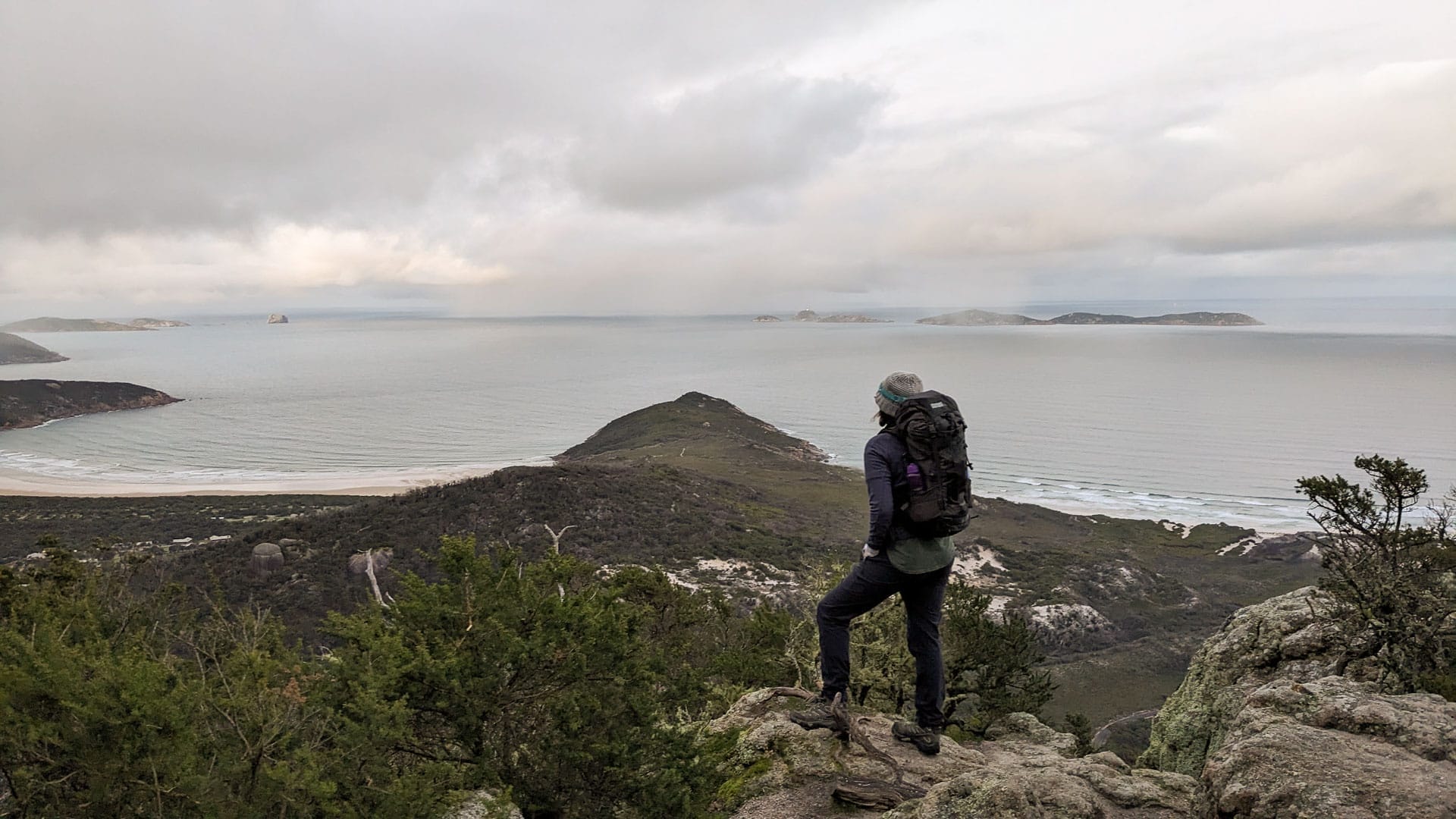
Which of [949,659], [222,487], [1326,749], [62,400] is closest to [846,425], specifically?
[222,487]

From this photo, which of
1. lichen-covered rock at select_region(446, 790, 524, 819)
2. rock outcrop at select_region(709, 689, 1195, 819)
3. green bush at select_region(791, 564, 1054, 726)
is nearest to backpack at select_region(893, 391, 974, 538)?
rock outcrop at select_region(709, 689, 1195, 819)

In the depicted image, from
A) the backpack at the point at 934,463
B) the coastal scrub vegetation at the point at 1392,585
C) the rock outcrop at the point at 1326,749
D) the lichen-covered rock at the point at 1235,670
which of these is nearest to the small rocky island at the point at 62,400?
the backpack at the point at 934,463

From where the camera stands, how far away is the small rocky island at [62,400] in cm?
10750

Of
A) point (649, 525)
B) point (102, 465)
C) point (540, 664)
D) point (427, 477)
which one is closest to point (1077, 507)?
point (649, 525)

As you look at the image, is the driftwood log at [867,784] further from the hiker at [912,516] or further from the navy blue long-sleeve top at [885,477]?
the navy blue long-sleeve top at [885,477]

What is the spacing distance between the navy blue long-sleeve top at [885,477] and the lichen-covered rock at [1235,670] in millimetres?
4034

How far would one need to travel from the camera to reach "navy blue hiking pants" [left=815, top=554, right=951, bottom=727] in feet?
17.0

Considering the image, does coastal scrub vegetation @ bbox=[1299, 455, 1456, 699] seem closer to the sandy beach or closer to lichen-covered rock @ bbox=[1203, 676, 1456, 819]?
lichen-covered rock @ bbox=[1203, 676, 1456, 819]

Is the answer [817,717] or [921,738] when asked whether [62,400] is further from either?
[921,738]

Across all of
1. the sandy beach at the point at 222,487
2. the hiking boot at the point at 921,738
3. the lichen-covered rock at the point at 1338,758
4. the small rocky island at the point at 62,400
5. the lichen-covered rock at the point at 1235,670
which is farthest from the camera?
the small rocky island at the point at 62,400

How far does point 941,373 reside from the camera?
539 ft

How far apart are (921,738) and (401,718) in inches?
159

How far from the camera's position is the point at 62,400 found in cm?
11569

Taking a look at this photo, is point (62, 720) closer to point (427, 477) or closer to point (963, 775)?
point (963, 775)
